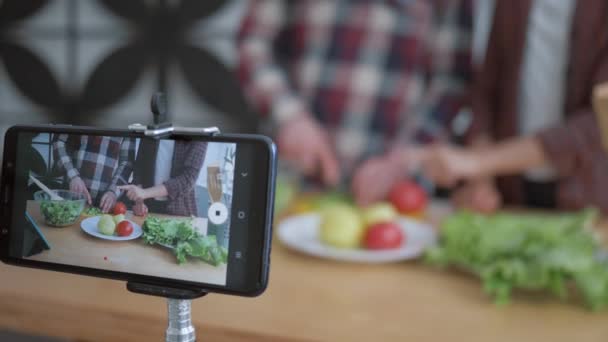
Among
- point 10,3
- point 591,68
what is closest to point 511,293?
point 591,68

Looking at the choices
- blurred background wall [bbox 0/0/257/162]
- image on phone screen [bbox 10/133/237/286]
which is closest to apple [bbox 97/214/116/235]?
image on phone screen [bbox 10/133/237/286]

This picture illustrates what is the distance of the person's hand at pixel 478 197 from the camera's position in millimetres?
960

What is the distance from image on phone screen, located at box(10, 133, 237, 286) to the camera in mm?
260

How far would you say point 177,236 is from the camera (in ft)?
0.87

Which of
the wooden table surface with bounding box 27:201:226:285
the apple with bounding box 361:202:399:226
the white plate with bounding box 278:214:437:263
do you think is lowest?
the white plate with bounding box 278:214:437:263

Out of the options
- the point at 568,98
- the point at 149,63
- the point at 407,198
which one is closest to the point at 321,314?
the point at 407,198

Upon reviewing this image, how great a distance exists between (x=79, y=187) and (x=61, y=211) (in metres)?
0.02

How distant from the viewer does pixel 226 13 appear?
1.71 meters

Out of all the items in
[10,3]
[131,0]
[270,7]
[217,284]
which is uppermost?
[131,0]

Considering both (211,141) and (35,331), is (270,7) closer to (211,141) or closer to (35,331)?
(35,331)

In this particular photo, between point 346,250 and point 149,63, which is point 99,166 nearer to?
point 346,250

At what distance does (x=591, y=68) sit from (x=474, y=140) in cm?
22

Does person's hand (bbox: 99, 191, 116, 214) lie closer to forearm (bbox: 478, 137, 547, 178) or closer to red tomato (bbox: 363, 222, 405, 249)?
red tomato (bbox: 363, 222, 405, 249)

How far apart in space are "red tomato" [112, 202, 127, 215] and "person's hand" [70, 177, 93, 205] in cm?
1
